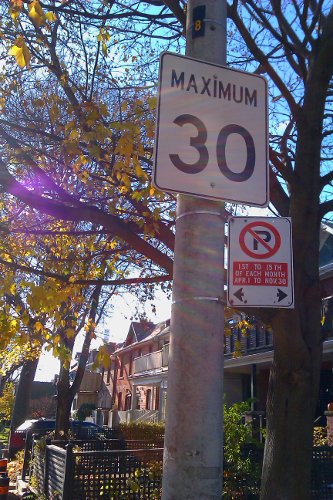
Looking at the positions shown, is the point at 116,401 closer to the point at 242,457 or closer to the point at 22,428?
the point at 22,428

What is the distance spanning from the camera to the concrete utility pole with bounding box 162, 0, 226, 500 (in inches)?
80.4

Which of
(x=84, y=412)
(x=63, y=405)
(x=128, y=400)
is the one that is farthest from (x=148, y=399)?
(x=63, y=405)

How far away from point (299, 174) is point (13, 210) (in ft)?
15.7

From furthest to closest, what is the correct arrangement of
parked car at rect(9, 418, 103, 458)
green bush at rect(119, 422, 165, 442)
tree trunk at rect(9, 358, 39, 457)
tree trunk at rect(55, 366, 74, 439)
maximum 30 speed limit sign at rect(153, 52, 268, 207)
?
tree trunk at rect(9, 358, 39, 457), parked car at rect(9, 418, 103, 458), green bush at rect(119, 422, 165, 442), tree trunk at rect(55, 366, 74, 439), maximum 30 speed limit sign at rect(153, 52, 268, 207)

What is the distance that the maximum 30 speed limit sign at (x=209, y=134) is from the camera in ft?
8.01

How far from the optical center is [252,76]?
2.81m

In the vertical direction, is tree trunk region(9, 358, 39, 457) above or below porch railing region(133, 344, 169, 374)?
below

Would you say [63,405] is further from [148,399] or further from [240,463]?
[148,399]

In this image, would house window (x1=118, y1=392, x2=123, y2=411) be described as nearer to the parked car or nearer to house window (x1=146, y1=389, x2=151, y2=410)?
house window (x1=146, y1=389, x2=151, y2=410)

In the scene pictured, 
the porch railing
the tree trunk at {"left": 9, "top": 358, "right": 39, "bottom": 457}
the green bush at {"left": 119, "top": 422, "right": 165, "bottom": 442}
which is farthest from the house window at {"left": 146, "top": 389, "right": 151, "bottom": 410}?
the green bush at {"left": 119, "top": 422, "right": 165, "bottom": 442}

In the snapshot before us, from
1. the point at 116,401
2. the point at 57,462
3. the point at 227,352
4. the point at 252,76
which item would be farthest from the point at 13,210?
the point at 116,401

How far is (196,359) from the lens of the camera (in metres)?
2.14

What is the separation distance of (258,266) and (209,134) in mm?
855

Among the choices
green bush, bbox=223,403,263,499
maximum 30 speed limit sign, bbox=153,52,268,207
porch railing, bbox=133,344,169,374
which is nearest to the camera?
maximum 30 speed limit sign, bbox=153,52,268,207
